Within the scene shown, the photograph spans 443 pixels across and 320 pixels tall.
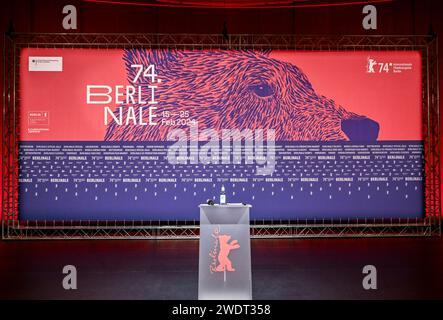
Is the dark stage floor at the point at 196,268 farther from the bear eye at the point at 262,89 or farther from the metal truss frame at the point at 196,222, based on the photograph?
the bear eye at the point at 262,89

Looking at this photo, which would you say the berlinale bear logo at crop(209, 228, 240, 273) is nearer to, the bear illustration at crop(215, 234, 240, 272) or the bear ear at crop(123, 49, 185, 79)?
the bear illustration at crop(215, 234, 240, 272)

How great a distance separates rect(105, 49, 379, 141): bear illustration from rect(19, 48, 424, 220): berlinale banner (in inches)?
0.6

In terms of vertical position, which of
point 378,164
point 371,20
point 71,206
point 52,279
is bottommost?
point 52,279

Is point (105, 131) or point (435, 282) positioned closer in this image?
point (435, 282)

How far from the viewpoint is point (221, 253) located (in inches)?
103

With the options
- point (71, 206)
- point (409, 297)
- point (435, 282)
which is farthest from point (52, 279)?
point (435, 282)

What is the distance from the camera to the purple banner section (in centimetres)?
496

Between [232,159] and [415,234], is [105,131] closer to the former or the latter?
[232,159]

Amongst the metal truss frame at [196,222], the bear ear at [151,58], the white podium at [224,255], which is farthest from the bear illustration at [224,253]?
the bear ear at [151,58]

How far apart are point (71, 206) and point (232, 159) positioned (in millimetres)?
2306

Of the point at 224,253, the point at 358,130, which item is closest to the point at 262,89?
the point at 358,130

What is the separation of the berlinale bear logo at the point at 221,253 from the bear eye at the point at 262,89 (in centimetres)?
287

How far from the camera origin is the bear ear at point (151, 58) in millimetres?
5023
